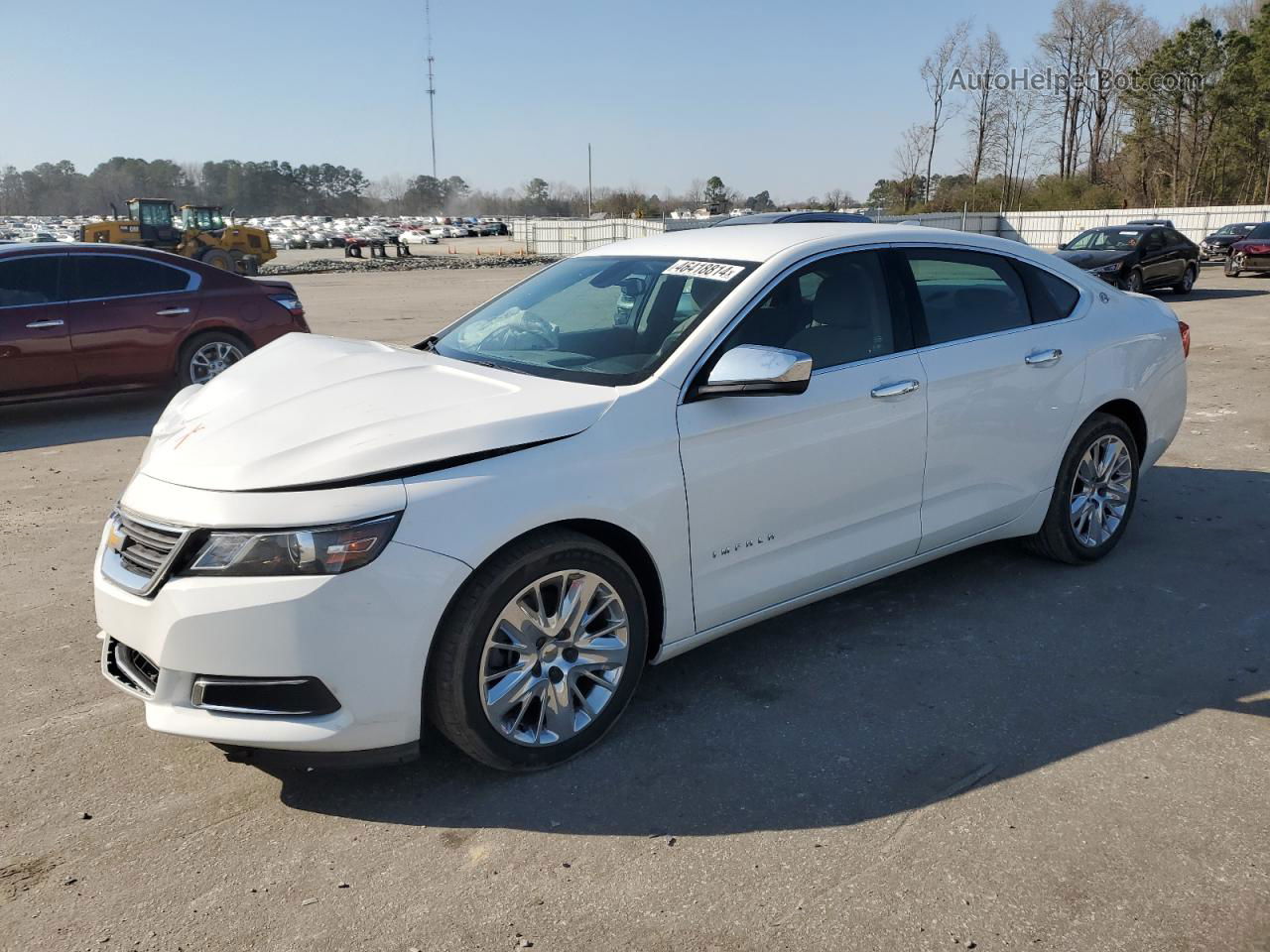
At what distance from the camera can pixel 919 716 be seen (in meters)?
3.76

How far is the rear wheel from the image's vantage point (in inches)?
860

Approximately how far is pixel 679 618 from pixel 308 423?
1.40 m

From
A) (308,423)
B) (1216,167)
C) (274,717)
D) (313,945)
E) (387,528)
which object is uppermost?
(1216,167)

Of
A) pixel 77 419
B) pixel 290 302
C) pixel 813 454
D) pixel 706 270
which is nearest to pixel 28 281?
pixel 77 419

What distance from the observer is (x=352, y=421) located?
3305 mm

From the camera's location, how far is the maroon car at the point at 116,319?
880 cm

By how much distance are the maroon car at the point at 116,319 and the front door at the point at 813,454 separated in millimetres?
7161

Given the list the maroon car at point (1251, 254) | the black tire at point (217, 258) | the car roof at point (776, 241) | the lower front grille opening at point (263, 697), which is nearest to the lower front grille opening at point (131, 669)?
the lower front grille opening at point (263, 697)

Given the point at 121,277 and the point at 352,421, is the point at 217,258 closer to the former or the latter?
the point at 121,277

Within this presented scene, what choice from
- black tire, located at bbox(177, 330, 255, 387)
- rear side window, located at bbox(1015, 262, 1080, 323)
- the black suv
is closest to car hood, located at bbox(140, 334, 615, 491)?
rear side window, located at bbox(1015, 262, 1080, 323)

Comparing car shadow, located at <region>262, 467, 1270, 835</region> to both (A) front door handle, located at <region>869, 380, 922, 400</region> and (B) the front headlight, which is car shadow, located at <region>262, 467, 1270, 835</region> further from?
(A) front door handle, located at <region>869, 380, 922, 400</region>

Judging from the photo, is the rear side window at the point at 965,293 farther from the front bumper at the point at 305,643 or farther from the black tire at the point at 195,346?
the black tire at the point at 195,346

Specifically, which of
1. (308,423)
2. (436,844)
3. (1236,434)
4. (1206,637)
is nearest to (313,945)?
(436,844)

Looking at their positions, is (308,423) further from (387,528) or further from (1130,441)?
(1130,441)
